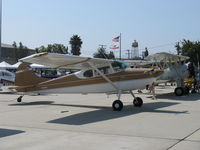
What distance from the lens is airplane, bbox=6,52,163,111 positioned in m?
12.8

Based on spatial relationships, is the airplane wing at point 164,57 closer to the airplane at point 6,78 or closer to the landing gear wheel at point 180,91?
the landing gear wheel at point 180,91

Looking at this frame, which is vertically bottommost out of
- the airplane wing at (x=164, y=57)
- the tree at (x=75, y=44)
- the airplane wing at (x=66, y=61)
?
the airplane wing at (x=66, y=61)

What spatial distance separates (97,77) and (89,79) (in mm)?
403

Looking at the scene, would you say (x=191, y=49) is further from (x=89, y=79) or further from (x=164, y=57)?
(x=89, y=79)

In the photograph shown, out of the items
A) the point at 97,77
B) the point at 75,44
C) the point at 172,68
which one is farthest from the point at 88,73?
the point at 75,44

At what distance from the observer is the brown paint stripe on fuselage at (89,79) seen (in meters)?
12.8

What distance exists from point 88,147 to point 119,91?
6.77 meters

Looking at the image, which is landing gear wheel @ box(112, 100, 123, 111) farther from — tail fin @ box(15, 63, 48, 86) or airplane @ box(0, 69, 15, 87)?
airplane @ box(0, 69, 15, 87)

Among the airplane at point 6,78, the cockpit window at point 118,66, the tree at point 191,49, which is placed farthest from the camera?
the tree at point 191,49

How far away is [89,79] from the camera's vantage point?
13750mm

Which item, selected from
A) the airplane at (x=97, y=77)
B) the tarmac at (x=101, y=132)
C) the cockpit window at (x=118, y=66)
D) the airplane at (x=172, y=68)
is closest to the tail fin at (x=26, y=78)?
the airplane at (x=97, y=77)

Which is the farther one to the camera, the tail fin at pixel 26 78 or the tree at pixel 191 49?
the tree at pixel 191 49

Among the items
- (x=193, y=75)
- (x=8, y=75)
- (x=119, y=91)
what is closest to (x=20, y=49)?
(x=8, y=75)

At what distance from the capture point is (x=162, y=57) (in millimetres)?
21266
